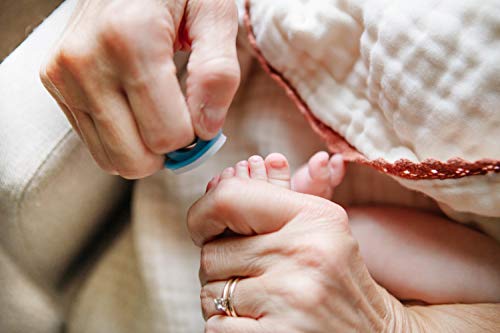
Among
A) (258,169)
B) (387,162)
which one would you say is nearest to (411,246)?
(387,162)

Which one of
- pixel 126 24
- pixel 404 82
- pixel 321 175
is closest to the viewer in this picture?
pixel 126 24

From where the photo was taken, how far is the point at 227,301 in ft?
1.98

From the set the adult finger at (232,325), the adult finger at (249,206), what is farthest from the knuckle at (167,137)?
the adult finger at (232,325)

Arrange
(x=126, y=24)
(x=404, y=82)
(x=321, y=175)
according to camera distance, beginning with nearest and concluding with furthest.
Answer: (x=126, y=24), (x=404, y=82), (x=321, y=175)

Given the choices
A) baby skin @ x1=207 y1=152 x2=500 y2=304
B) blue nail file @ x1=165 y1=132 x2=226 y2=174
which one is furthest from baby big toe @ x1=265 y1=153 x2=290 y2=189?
blue nail file @ x1=165 y1=132 x2=226 y2=174

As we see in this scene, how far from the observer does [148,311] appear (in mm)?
791

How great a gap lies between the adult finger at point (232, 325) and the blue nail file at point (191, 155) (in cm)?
19

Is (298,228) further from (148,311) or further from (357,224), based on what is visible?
(148,311)

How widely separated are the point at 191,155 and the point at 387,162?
253 mm

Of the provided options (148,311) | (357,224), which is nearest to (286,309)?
(357,224)

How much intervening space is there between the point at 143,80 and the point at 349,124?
0.32 metres

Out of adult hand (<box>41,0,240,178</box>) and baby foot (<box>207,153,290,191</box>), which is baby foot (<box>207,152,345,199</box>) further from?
adult hand (<box>41,0,240,178</box>)

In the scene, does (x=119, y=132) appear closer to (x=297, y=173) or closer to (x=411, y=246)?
(x=297, y=173)

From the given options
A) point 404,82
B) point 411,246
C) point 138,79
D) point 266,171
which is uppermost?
point 138,79
